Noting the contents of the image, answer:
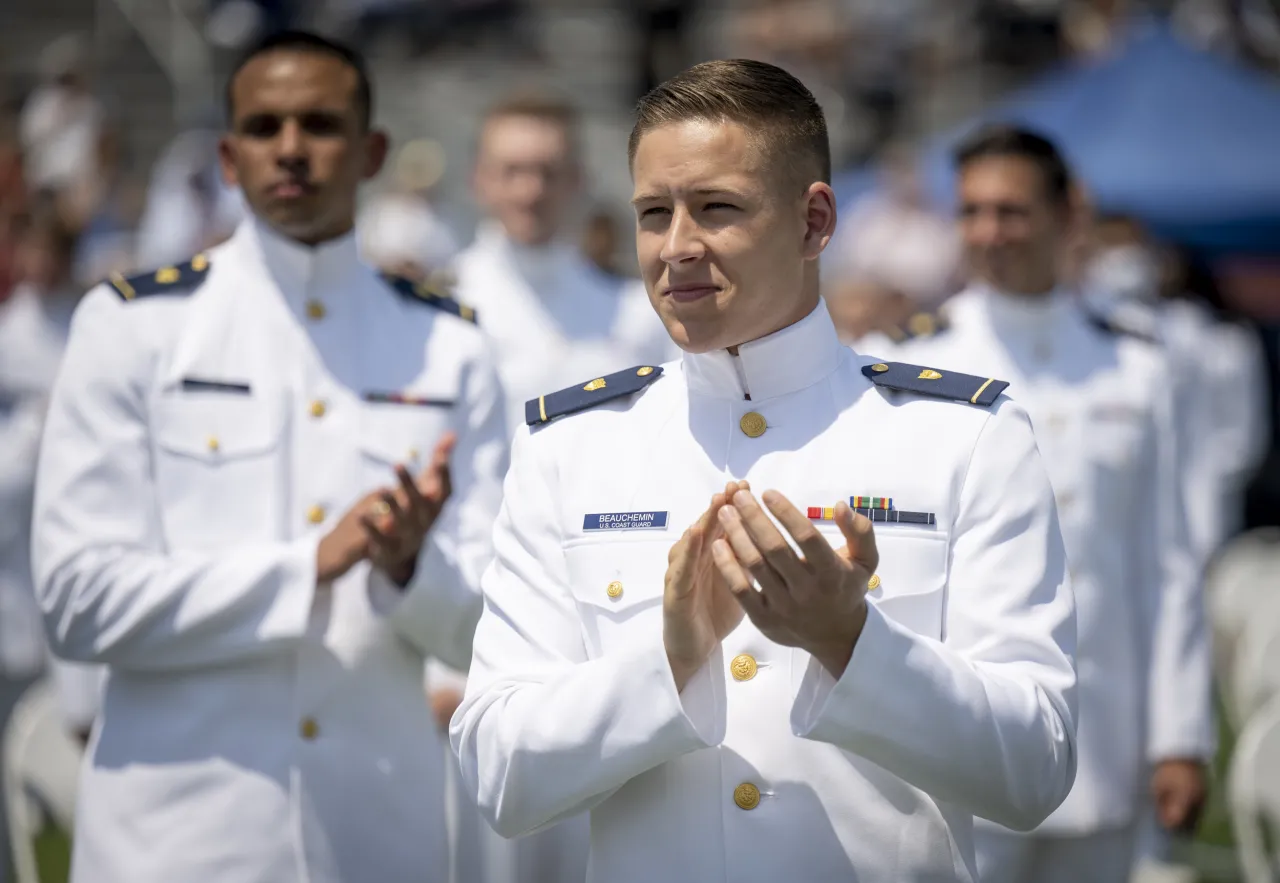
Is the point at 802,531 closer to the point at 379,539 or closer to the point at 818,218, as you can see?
the point at 818,218

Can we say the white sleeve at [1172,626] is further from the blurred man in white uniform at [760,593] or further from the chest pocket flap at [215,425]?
the chest pocket flap at [215,425]

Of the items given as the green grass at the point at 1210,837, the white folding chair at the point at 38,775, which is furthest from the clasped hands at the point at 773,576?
the green grass at the point at 1210,837

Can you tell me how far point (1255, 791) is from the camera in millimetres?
4922

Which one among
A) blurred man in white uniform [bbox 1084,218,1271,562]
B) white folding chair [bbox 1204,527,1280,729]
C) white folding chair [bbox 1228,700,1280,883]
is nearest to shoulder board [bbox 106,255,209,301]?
white folding chair [bbox 1228,700,1280,883]

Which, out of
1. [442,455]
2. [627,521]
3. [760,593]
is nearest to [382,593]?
[442,455]

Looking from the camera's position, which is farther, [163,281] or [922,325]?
[922,325]

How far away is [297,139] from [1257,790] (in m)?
2.97

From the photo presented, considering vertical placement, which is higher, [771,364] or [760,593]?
[771,364]

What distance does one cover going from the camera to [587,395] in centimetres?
310

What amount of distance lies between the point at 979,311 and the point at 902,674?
2.84 meters

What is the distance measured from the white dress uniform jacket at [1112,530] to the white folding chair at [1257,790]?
4.4 inches

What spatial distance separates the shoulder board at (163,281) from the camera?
3969mm

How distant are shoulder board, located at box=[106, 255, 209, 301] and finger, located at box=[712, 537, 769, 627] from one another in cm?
192

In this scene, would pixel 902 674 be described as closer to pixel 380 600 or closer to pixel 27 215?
pixel 380 600
